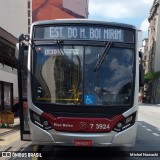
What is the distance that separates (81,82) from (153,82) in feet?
282

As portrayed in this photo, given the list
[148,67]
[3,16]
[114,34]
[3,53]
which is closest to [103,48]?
[114,34]

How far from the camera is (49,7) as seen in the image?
86.2 meters

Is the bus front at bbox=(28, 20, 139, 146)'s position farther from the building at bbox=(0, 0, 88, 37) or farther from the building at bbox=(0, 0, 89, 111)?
the building at bbox=(0, 0, 88, 37)

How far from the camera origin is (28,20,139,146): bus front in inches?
330

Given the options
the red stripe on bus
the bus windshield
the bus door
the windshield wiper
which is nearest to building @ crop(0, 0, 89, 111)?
the bus door

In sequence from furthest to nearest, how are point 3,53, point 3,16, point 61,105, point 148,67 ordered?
1. point 148,67
2. point 3,16
3. point 3,53
4. point 61,105

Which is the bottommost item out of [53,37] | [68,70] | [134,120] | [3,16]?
[134,120]

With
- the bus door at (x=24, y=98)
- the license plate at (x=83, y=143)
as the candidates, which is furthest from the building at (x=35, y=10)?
the license plate at (x=83, y=143)

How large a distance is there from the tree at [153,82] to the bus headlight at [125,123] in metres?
77.9

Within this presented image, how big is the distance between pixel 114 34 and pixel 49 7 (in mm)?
79181

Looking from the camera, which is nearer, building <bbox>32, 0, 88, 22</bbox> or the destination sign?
the destination sign

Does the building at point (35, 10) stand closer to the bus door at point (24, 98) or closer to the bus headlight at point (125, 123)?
the bus door at point (24, 98)

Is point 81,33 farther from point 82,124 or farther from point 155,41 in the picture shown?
point 155,41

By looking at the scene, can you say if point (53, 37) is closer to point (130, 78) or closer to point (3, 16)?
point (130, 78)
